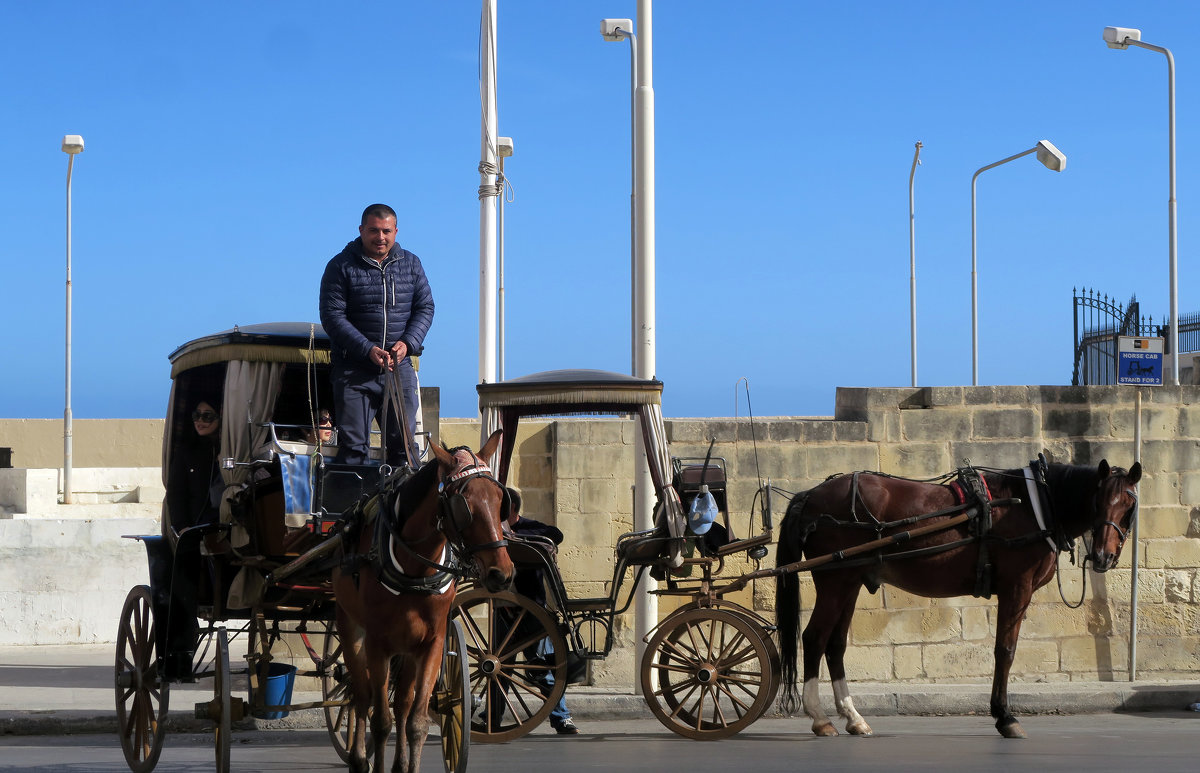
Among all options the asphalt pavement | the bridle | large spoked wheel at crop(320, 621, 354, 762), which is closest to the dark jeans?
large spoked wheel at crop(320, 621, 354, 762)

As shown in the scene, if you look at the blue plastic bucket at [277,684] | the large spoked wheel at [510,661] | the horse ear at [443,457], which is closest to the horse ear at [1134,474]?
the large spoked wheel at [510,661]

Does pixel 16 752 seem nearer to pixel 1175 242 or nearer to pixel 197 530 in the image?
pixel 197 530

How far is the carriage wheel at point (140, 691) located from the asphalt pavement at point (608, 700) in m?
1.56

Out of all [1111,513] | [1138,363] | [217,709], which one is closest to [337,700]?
[217,709]

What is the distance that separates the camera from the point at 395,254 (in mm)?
7859

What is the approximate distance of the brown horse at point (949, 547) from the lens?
8.85m

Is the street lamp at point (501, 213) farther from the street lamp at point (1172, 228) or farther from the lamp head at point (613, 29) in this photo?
the street lamp at point (1172, 228)

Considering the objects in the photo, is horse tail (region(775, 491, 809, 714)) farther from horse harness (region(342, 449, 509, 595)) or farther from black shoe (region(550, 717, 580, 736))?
horse harness (region(342, 449, 509, 595))

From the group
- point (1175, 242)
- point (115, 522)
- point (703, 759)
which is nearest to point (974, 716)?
point (703, 759)

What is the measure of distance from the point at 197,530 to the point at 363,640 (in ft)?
5.12

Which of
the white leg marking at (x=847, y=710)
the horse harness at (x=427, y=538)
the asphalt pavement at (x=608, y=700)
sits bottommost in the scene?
the asphalt pavement at (x=608, y=700)

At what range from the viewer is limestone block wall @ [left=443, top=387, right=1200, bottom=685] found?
1073cm

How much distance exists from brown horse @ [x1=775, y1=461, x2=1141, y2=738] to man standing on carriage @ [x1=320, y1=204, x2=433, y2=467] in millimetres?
3026

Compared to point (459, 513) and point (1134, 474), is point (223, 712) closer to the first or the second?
point (459, 513)
